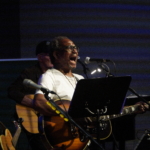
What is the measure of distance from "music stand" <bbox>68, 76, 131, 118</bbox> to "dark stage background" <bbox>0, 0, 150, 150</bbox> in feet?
9.69

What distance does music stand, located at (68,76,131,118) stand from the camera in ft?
14.2

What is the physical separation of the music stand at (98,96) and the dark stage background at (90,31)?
295 cm

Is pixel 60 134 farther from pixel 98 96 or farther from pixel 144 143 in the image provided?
pixel 144 143

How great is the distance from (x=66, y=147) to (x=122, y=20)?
3.64 m

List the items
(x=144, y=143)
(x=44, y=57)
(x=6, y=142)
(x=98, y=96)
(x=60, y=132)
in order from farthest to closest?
(x=44, y=57) → (x=144, y=143) → (x=6, y=142) → (x=60, y=132) → (x=98, y=96)

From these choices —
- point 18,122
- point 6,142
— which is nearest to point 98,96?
point 6,142

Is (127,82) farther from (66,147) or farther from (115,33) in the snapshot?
(115,33)

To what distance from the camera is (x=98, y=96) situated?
4480 mm

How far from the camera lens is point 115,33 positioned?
7793 millimetres

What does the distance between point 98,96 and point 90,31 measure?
11.3ft

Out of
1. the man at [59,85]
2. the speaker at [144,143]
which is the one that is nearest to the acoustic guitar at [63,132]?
the man at [59,85]

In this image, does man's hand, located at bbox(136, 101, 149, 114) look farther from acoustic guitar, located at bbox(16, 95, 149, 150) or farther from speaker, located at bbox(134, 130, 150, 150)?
acoustic guitar, located at bbox(16, 95, 149, 150)

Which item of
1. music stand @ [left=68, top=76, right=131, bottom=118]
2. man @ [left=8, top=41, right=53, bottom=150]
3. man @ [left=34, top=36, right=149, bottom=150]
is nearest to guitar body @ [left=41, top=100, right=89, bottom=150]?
man @ [left=34, top=36, right=149, bottom=150]

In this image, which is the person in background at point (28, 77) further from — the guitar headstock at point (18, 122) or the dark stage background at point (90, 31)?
the dark stage background at point (90, 31)
